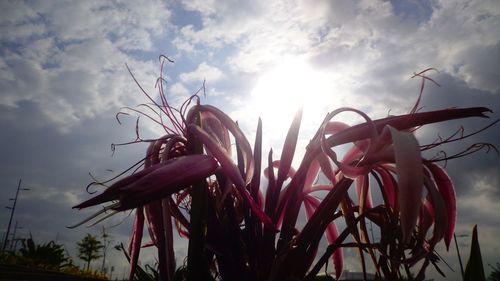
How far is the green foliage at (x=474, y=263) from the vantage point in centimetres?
75

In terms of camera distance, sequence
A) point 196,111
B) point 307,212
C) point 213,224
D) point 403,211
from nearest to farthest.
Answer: point 403,211 < point 213,224 < point 196,111 < point 307,212

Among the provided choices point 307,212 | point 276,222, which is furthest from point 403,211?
point 307,212

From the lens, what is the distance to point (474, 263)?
76cm

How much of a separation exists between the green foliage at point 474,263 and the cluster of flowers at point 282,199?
0.06m

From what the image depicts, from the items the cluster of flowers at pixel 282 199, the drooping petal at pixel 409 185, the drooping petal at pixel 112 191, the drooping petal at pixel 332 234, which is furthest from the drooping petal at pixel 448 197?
the drooping petal at pixel 112 191

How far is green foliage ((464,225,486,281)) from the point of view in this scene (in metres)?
0.75

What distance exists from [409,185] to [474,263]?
315 millimetres

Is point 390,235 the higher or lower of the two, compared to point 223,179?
lower

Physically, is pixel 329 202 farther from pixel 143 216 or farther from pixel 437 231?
pixel 143 216

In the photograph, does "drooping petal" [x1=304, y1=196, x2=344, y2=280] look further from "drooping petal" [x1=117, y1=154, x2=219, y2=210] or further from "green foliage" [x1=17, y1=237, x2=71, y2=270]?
"green foliage" [x1=17, y1=237, x2=71, y2=270]

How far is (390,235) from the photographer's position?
2.79ft

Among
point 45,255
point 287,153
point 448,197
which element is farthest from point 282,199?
point 45,255

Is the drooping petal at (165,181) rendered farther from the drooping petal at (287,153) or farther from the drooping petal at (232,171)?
the drooping petal at (287,153)

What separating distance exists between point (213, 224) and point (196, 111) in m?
0.31
